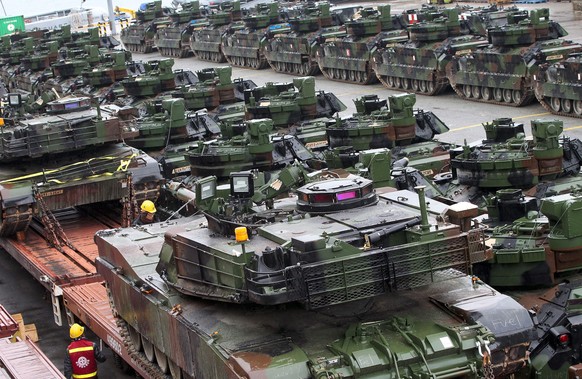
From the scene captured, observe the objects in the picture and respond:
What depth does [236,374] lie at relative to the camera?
1246 cm

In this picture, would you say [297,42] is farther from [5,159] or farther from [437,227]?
[437,227]

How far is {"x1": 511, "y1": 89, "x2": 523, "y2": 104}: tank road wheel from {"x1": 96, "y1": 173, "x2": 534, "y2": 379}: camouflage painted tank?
2379 cm

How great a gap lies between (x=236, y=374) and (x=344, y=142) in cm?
1430

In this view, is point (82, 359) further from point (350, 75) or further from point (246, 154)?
point (350, 75)

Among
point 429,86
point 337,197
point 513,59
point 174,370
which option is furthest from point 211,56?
point 337,197

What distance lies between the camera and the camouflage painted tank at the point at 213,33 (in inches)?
2288

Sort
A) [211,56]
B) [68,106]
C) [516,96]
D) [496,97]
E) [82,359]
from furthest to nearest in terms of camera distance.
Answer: [211,56] < [496,97] < [516,96] < [68,106] < [82,359]

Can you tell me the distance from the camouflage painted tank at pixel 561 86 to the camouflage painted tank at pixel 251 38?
61.1 feet

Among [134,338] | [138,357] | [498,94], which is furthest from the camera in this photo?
[498,94]

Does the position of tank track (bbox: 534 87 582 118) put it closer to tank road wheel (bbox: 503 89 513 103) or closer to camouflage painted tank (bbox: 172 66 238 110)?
tank road wheel (bbox: 503 89 513 103)

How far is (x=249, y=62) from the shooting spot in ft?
183

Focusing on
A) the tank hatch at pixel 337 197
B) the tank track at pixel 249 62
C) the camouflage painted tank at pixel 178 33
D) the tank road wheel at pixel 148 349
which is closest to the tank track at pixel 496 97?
the tank track at pixel 249 62

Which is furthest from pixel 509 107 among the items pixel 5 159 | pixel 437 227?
pixel 437 227

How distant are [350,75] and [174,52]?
684 inches
